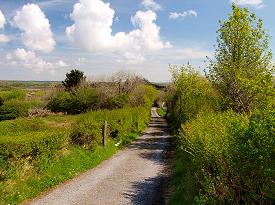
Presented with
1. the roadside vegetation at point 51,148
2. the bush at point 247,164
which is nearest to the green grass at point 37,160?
the roadside vegetation at point 51,148

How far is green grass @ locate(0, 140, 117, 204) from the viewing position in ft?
40.0

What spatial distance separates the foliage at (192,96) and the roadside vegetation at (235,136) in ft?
0.76

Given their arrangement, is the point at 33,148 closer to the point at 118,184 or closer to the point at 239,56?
the point at 118,184

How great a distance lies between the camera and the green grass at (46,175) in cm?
1220

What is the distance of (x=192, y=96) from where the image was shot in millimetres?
29172

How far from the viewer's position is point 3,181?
487 inches

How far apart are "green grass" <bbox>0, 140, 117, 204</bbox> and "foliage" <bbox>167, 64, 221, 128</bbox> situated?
299 inches

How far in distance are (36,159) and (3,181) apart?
Result: 6.13 ft

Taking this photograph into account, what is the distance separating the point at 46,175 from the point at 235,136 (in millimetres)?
8933

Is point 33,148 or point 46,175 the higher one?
point 33,148

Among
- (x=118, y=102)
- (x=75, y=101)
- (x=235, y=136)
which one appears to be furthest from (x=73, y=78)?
(x=235, y=136)

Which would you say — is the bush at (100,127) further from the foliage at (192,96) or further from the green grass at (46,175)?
the foliage at (192,96)

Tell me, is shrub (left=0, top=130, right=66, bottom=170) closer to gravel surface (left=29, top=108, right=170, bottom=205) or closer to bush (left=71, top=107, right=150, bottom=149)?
gravel surface (left=29, top=108, right=170, bottom=205)

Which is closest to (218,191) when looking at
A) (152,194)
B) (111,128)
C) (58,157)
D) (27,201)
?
(152,194)
